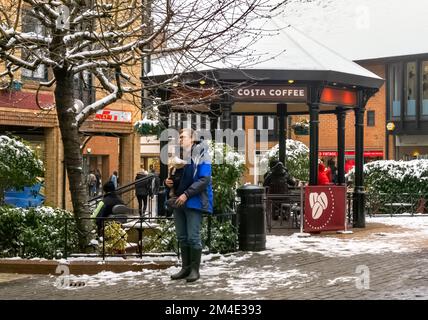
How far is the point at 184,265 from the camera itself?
8.83 m

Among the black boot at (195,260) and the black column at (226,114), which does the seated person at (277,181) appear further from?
the black boot at (195,260)

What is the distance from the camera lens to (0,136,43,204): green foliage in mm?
10844

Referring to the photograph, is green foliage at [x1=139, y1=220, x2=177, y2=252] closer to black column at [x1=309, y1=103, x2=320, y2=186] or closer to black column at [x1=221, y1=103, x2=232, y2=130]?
black column at [x1=221, y1=103, x2=232, y2=130]

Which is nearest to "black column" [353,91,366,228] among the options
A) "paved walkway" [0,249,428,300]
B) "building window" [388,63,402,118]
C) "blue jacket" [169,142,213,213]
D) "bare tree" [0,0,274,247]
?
"paved walkway" [0,249,428,300]

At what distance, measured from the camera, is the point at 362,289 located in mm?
7879

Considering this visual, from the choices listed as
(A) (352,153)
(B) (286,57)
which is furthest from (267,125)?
(B) (286,57)

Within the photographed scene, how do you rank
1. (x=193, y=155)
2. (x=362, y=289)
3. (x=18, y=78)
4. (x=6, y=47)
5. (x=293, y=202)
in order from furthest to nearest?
(x=18, y=78) → (x=293, y=202) → (x=6, y=47) → (x=193, y=155) → (x=362, y=289)

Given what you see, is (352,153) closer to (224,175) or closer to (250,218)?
(250,218)

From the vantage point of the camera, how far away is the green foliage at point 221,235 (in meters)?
10.8

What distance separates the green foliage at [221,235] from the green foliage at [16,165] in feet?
10.1

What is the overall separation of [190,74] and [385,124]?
28961 mm

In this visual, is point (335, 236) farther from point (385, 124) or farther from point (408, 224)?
point (385, 124)

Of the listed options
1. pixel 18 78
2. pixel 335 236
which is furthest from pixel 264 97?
pixel 18 78

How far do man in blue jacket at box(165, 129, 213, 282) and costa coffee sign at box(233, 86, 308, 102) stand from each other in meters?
5.48
